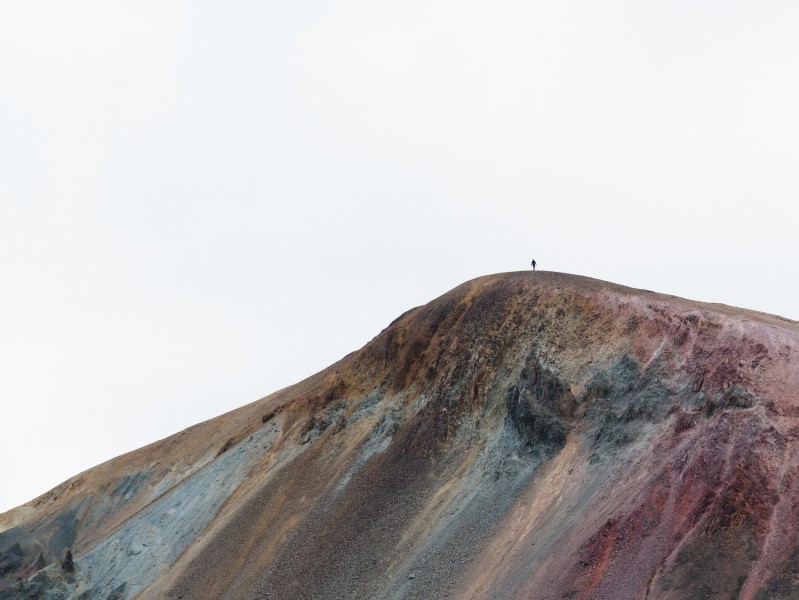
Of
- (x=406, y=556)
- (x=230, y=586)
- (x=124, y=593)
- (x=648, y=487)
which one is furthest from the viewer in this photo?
(x=124, y=593)

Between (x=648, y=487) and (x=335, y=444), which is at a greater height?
(x=335, y=444)

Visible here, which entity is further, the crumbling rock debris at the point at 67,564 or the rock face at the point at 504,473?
the crumbling rock debris at the point at 67,564

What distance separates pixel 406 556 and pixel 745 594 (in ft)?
58.2

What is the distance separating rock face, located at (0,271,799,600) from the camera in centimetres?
3606

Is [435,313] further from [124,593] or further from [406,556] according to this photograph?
[124,593]

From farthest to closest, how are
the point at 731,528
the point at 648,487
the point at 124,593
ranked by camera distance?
the point at 124,593 < the point at 648,487 < the point at 731,528

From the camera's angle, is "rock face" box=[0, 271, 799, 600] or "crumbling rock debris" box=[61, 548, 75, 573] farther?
"crumbling rock debris" box=[61, 548, 75, 573]

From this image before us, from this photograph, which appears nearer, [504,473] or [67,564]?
[504,473]

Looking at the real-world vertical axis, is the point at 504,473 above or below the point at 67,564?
above

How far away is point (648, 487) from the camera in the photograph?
3884 cm

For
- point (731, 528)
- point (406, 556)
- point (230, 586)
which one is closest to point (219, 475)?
point (230, 586)

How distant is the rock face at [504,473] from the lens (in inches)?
1420

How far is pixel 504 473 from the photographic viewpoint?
47.8 meters

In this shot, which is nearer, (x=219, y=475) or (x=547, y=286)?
(x=547, y=286)
